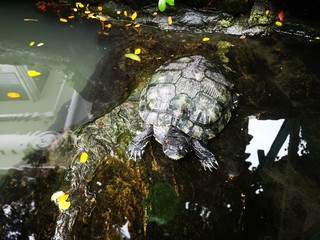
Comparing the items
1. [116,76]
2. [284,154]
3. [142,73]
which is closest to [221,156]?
[284,154]

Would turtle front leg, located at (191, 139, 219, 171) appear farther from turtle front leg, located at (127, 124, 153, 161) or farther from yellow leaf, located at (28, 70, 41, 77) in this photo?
yellow leaf, located at (28, 70, 41, 77)

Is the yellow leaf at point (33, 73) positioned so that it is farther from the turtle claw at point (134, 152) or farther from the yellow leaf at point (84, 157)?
the turtle claw at point (134, 152)

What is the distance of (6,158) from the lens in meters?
4.10

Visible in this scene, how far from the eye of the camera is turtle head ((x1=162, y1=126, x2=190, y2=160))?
3553 mm

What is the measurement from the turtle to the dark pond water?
228 millimetres

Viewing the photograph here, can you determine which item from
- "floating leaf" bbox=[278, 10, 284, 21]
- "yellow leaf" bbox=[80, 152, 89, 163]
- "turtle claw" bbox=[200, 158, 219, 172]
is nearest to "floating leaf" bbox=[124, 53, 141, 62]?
Answer: "yellow leaf" bbox=[80, 152, 89, 163]

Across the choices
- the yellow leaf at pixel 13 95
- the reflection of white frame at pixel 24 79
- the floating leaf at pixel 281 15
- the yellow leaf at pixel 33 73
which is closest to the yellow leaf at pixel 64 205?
the reflection of white frame at pixel 24 79

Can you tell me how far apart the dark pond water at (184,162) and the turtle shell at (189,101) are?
40 centimetres

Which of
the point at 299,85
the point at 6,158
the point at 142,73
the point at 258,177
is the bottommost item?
the point at 6,158

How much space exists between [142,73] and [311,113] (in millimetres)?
2875

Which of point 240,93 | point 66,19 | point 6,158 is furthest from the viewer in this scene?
point 66,19

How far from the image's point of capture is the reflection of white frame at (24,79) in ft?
16.5

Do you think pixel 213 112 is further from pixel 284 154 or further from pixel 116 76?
pixel 116 76

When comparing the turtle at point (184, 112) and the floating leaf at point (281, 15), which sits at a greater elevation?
the floating leaf at point (281, 15)
